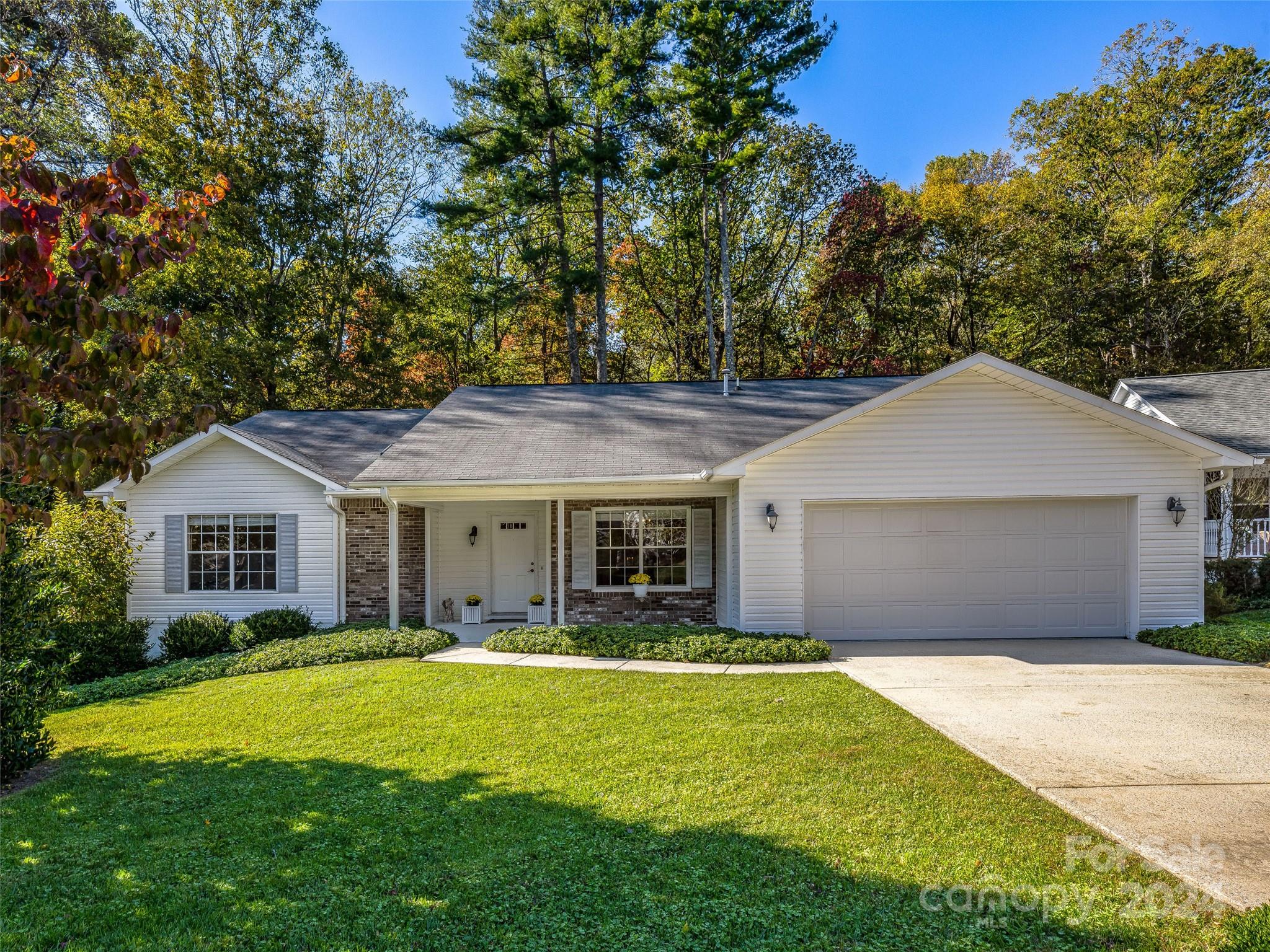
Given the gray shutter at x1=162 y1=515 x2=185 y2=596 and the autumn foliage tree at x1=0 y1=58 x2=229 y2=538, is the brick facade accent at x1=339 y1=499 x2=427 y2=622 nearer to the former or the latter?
the gray shutter at x1=162 y1=515 x2=185 y2=596

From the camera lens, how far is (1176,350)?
2244 centimetres

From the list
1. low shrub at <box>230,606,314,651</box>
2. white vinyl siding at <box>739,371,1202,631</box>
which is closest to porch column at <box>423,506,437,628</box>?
low shrub at <box>230,606,314,651</box>

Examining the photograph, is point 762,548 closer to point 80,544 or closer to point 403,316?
point 80,544

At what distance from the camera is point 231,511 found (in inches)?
489

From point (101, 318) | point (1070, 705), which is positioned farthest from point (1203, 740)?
point (101, 318)

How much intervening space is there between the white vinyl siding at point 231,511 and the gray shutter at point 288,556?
0.18ft

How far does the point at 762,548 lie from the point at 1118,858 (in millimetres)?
6656

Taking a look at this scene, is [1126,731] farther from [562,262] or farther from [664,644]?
[562,262]

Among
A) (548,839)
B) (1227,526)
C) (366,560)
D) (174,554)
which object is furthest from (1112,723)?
(174,554)

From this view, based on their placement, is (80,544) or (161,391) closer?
(80,544)

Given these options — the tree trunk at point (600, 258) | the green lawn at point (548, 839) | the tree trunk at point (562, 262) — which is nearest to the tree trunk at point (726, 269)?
the tree trunk at point (600, 258)

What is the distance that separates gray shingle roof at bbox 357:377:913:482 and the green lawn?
4932mm

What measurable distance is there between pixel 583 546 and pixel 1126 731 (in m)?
8.20

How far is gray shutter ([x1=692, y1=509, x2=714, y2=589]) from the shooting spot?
39.7 ft
